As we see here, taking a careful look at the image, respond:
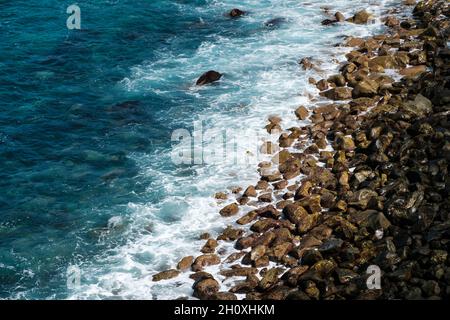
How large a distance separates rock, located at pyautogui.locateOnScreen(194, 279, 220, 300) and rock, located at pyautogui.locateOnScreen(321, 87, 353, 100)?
1411 cm

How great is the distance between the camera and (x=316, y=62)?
119 ft

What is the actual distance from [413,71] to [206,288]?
18.1 m

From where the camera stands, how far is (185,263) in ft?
76.5

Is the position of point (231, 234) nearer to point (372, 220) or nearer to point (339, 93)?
point (372, 220)

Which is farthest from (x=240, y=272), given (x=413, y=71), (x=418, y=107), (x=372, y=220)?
(x=413, y=71)

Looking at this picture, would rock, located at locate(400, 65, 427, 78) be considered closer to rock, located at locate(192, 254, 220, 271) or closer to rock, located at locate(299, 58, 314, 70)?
rock, located at locate(299, 58, 314, 70)

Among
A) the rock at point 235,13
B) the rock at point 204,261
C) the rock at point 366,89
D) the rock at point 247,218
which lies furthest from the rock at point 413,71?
the rock at point 204,261

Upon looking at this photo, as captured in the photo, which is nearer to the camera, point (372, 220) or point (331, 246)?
point (331, 246)

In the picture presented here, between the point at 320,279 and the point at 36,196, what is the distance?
46.0 feet

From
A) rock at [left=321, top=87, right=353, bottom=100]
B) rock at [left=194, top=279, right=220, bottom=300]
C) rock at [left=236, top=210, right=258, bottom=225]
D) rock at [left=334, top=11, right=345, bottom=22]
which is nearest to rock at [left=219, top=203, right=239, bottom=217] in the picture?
rock at [left=236, top=210, right=258, bottom=225]

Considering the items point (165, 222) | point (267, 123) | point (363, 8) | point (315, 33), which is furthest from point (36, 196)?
point (363, 8)

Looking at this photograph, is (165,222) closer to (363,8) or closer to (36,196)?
(36,196)

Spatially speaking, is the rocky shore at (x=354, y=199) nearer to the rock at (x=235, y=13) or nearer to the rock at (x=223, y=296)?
the rock at (x=223, y=296)

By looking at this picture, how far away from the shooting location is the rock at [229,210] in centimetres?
2569
